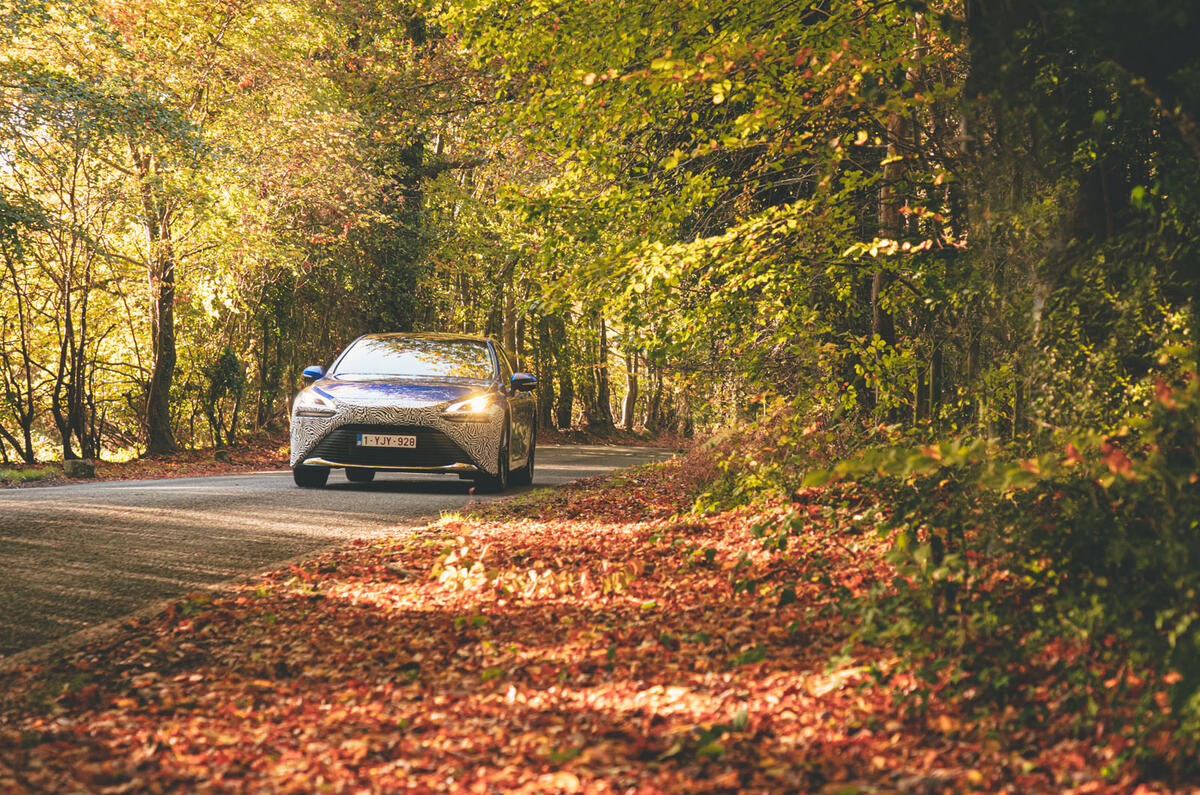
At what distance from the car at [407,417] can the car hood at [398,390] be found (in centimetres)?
1

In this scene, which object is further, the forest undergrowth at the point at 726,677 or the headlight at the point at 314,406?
the headlight at the point at 314,406

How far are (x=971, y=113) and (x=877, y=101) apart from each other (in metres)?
2.03

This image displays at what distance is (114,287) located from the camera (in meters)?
22.7

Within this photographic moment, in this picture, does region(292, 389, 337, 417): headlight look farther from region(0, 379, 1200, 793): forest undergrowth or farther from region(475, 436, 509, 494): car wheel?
region(0, 379, 1200, 793): forest undergrowth

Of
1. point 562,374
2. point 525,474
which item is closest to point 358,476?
point 525,474

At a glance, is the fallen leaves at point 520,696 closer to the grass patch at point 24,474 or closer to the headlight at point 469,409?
the headlight at point 469,409

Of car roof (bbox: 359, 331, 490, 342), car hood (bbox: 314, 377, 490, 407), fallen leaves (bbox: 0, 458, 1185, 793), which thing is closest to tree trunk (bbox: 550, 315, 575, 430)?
car roof (bbox: 359, 331, 490, 342)

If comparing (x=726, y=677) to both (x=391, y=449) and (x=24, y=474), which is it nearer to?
(x=391, y=449)

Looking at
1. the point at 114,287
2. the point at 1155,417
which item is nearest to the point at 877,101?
the point at 1155,417

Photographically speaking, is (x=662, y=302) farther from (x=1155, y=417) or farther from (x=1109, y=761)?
(x=1109, y=761)

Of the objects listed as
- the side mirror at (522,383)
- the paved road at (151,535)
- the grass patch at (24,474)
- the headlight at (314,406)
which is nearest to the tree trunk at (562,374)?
the grass patch at (24,474)

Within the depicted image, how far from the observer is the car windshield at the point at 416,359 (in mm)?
11766

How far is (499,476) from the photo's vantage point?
38.0 ft

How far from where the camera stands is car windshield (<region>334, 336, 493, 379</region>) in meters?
11.8
